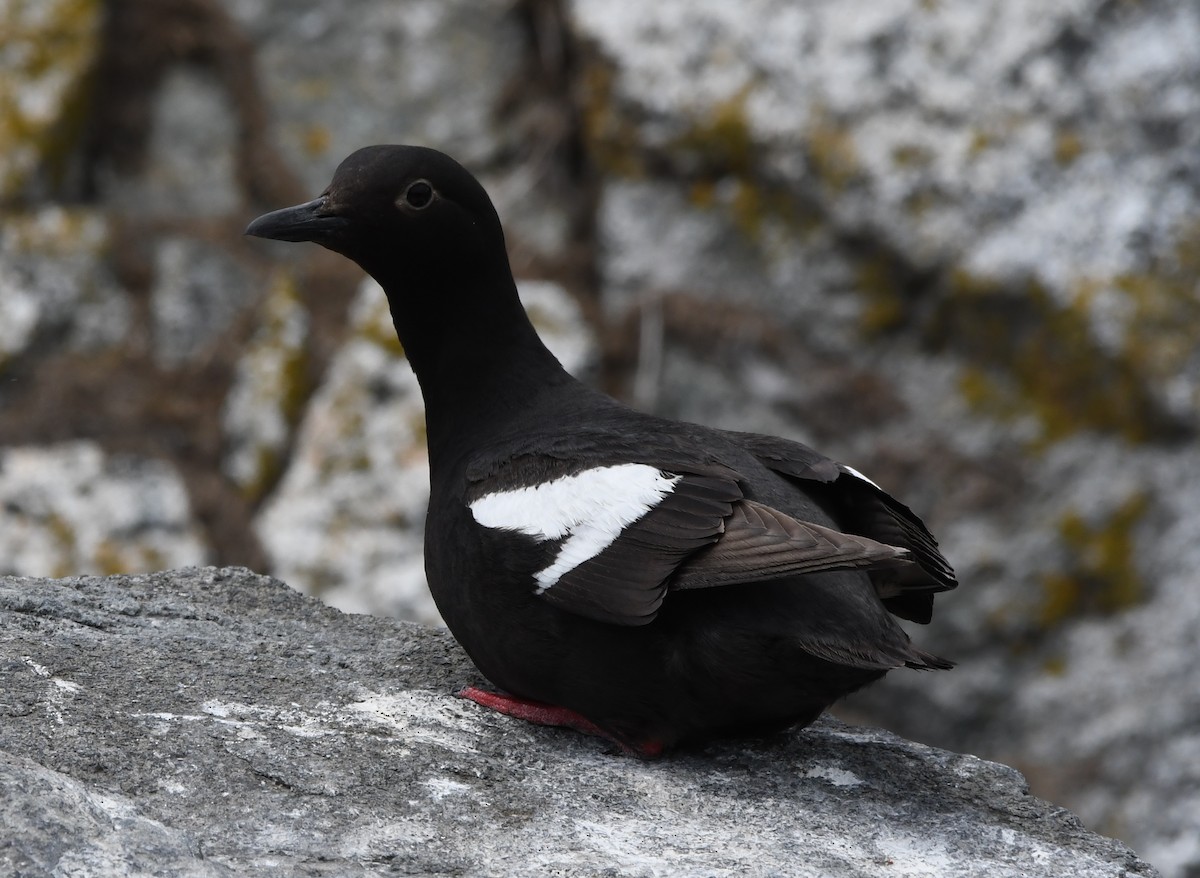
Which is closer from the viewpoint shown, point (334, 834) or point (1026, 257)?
point (334, 834)

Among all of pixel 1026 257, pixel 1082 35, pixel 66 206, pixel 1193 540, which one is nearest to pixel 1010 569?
pixel 1193 540

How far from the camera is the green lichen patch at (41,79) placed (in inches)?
351

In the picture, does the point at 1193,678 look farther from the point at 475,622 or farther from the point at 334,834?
the point at 334,834

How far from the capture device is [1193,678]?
295 inches

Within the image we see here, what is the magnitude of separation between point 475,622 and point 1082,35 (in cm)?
587

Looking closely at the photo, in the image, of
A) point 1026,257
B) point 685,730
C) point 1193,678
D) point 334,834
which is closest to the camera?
point 334,834

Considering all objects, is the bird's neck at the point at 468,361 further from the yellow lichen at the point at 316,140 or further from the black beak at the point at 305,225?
the yellow lichen at the point at 316,140

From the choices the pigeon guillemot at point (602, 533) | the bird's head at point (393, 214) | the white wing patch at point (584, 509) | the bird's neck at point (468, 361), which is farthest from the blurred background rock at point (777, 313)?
the white wing patch at point (584, 509)

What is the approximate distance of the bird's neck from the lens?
4805 millimetres

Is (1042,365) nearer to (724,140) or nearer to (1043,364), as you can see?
(1043,364)

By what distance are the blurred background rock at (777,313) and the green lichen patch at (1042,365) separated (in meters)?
0.02

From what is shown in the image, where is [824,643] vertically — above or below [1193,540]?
below

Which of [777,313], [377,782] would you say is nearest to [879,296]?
[777,313]

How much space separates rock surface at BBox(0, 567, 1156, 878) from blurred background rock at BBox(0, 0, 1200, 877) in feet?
11.9
